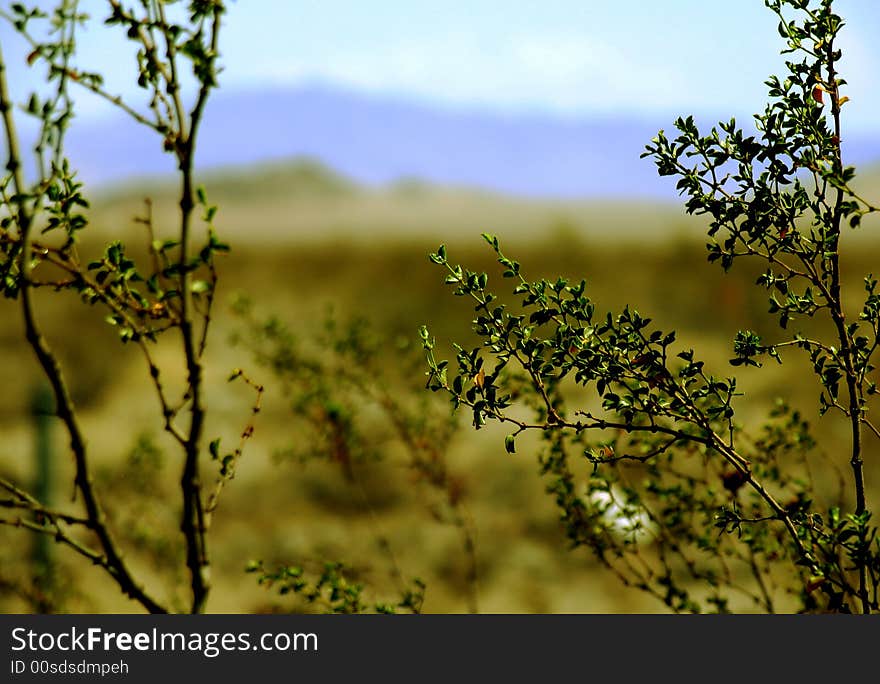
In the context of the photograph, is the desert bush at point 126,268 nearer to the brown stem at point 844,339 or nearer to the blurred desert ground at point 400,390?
the brown stem at point 844,339

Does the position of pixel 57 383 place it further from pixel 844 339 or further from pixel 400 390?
pixel 400 390

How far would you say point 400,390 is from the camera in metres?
10.0

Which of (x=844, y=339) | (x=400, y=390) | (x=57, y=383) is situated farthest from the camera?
(x=400, y=390)

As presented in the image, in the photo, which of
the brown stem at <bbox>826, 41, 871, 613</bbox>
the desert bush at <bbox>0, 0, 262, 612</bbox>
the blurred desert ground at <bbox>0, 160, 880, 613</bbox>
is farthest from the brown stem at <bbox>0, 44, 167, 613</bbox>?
the blurred desert ground at <bbox>0, 160, 880, 613</bbox>

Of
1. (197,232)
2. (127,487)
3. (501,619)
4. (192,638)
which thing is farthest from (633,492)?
(197,232)

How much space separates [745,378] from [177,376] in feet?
20.0

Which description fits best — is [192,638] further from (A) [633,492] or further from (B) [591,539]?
(A) [633,492]

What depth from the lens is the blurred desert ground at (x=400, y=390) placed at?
30.0ft

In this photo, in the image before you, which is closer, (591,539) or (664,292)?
(591,539)

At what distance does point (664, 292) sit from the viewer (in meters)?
10.8

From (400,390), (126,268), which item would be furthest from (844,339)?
(400,390)

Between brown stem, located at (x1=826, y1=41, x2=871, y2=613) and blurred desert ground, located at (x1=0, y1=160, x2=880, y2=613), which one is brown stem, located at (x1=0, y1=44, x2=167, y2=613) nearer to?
brown stem, located at (x1=826, y1=41, x2=871, y2=613)

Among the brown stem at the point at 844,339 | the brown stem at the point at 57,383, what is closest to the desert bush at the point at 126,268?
the brown stem at the point at 57,383

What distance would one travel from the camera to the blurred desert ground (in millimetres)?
9133
